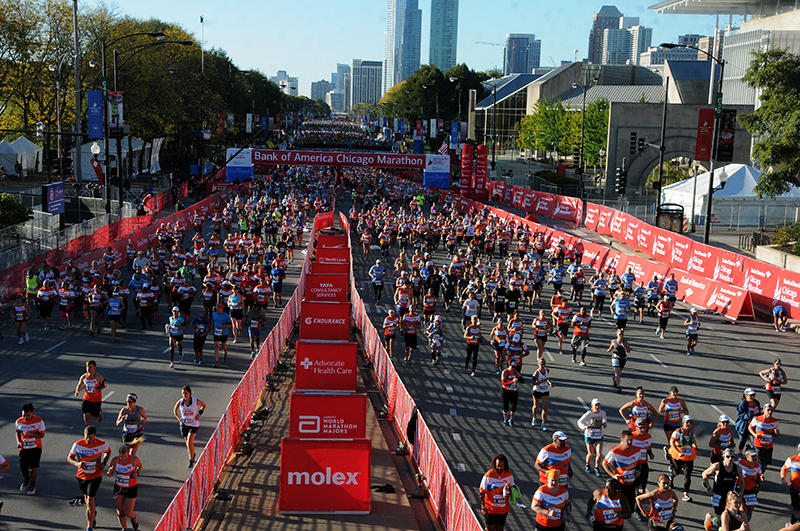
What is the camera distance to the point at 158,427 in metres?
13.8

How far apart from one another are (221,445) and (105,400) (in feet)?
14.9

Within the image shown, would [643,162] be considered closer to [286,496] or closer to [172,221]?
[172,221]

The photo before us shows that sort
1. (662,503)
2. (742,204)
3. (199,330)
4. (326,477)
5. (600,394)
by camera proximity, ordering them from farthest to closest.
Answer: (742,204) → (199,330) → (600,394) → (326,477) → (662,503)

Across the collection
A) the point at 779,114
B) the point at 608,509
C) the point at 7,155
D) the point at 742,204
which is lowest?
the point at 608,509

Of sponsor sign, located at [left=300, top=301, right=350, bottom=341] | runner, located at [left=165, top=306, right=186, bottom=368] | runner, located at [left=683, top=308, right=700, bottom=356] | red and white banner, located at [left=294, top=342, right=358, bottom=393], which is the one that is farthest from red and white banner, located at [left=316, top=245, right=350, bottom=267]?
red and white banner, located at [left=294, top=342, right=358, bottom=393]

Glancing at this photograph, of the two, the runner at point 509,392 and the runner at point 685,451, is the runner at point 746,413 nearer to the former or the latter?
the runner at point 685,451

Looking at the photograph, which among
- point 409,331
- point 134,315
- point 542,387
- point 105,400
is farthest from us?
point 134,315

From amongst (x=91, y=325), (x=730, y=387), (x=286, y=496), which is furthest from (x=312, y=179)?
(x=286, y=496)

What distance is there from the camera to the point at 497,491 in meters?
9.66

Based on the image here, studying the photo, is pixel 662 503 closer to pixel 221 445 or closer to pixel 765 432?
pixel 765 432

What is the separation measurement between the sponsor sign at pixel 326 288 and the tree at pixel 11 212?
56.0ft

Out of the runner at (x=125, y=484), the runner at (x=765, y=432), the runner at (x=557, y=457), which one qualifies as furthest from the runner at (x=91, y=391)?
the runner at (x=765, y=432)

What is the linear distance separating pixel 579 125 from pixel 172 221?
51796 millimetres

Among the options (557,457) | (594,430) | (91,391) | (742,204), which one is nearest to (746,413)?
(594,430)
